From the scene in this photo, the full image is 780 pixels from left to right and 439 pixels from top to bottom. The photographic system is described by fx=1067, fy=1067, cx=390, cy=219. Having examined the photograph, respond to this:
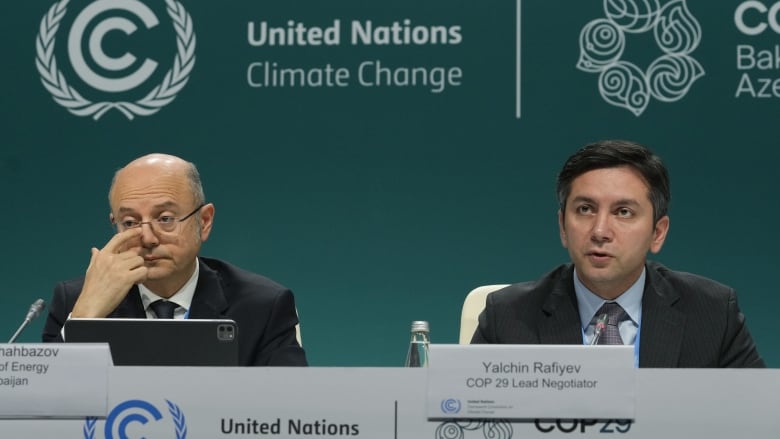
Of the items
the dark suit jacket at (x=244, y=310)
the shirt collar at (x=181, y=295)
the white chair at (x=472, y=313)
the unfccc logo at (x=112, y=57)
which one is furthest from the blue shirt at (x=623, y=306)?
the unfccc logo at (x=112, y=57)

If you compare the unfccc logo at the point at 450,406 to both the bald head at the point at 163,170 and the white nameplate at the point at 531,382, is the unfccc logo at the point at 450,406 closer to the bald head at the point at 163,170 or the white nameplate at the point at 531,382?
the white nameplate at the point at 531,382

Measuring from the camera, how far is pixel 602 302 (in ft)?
8.09

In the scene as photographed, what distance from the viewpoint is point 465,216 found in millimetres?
4086

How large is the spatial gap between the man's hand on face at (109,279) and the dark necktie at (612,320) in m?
1.14

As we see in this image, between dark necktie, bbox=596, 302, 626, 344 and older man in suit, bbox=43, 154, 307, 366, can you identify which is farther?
older man in suit, bbox=43, 154, 307, 366

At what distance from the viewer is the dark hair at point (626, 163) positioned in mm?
2430

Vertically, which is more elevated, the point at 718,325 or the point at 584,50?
the point at 584,50

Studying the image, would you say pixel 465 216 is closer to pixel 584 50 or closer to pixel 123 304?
pixel 584 50

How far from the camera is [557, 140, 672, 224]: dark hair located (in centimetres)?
243

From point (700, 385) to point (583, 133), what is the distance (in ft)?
8.05

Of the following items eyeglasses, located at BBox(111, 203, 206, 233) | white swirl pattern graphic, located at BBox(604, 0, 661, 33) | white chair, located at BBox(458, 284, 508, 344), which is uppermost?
white swirl pattern graphic, located at BBox(604, 0, 661, 33)

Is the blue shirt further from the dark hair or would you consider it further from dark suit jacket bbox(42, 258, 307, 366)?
dark suit jacket bbox(42, 258, 307, 366)

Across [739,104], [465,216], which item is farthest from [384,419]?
[739,104]

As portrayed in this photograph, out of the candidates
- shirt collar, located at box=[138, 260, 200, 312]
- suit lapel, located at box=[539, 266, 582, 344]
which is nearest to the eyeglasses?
shirt collar, located at box=[138, 260, 200, 312]
